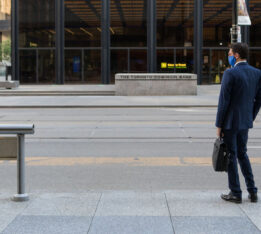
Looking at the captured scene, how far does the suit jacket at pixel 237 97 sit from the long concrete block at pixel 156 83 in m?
21.3

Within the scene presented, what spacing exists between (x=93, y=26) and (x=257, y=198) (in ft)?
108

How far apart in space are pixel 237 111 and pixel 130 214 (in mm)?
1678

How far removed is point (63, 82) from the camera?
37.8m

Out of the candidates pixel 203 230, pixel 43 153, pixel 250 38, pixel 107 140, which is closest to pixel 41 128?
pixel 107 140

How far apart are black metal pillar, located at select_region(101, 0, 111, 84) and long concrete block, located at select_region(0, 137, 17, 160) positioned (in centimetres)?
3182

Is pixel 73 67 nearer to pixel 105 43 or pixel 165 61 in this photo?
pixel 105 43

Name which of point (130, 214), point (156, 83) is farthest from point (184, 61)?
point (130, 214)

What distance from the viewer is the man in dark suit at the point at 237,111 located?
543 centimetres

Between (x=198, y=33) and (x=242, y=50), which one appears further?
(x=198, y=33)

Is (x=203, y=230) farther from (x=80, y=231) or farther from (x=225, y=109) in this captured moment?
(x=225, y=109)

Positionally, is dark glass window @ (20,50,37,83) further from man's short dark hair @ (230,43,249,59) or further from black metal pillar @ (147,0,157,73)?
man's short dark hair @ (230,43,249,59)

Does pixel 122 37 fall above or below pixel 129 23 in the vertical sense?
below

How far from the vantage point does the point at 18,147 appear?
5.59 metres

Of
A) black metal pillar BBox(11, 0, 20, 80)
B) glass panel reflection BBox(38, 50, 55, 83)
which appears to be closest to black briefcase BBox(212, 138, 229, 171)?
glass panel reflection BBox(38, 50, 55, 83)
